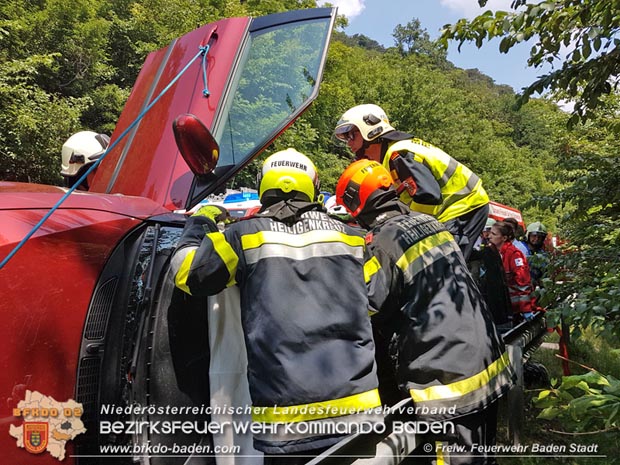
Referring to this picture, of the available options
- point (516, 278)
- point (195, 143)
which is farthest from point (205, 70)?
point (516, 278)

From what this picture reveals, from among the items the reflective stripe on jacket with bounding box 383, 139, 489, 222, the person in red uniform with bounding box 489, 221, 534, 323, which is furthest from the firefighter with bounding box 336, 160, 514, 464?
the person in red uniform with bounding box 489, 221, 534, 323

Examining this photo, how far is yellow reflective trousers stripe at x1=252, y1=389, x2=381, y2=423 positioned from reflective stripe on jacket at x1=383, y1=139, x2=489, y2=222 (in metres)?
1.53

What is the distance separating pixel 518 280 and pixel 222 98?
3.98 metres

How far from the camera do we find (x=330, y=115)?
20969mm

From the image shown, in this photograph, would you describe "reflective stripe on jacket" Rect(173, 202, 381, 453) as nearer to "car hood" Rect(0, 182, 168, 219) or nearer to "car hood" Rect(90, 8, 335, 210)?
"car hood" Rect(0, 182, 168, 219)

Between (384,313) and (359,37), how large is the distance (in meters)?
104

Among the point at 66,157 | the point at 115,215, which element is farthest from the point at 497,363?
the point at 66,157

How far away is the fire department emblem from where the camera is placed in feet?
4.81

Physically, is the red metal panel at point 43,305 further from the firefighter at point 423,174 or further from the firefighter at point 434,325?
the firefighter at point 423,174

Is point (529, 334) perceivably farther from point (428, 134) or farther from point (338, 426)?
point (428, 134)

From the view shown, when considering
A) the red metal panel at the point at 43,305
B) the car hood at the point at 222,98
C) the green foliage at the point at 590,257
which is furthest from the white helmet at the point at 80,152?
the green foliage at the point at 590,257

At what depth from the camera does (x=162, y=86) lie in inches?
113

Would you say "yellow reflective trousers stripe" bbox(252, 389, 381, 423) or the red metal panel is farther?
"yellow reflective trousers stripe" bbox(252, 389, 381, 423)

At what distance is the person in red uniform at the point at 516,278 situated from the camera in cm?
512
